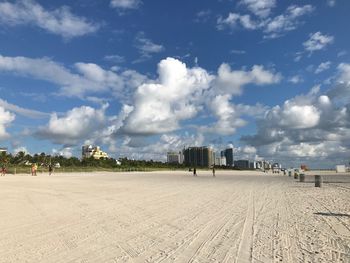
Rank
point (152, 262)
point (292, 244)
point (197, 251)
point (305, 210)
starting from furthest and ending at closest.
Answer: point (305, 210) → point (292, 244) → point (197, 251) → point (152, 262)

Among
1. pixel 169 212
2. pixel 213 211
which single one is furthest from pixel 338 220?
pixel 169 212

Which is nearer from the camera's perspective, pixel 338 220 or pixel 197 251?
pixel 197 251

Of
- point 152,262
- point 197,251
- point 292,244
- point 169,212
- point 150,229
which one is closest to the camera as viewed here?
point 152,262

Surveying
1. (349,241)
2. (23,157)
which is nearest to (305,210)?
(349,241)

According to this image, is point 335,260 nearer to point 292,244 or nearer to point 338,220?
point 292,244

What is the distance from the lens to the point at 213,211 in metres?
14.8

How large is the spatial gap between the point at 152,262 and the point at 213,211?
783 centimetres

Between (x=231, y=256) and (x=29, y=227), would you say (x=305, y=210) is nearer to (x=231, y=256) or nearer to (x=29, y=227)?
(x=231, y=256)

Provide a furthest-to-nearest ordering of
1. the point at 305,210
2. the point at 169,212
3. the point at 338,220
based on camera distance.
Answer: the point at 305,210
the point at 169,212
the point at 338,220

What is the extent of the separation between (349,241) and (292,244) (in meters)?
1.42

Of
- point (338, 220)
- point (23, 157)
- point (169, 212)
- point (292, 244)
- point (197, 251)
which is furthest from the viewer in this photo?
point (23, 157)

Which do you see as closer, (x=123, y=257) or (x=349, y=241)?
(x=123, y=257)

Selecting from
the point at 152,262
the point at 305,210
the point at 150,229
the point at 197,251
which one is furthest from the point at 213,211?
the point at 152,262

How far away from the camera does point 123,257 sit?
25.0 ft
